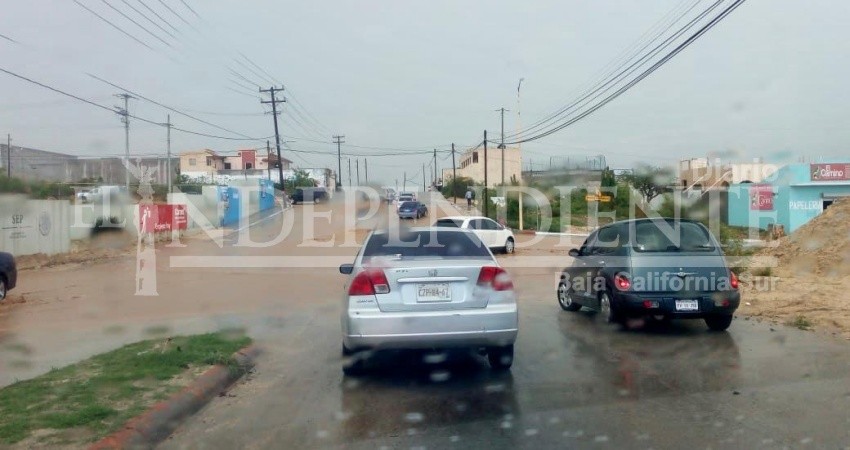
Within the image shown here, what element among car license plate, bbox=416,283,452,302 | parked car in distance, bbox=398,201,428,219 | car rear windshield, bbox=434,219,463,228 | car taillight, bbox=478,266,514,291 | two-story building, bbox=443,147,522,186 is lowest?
car license plate, bbox=416,283,452,302

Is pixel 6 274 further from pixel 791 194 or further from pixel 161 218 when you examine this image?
pixel 791 194

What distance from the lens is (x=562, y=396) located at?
6.72 metres

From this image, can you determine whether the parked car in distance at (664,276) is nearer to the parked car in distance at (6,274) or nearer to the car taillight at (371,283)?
the car taillight at (371,283)

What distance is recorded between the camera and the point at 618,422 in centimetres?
587

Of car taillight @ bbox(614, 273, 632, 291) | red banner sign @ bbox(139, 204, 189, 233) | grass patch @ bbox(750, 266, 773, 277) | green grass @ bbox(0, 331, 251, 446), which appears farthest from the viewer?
red banner sign @ bbox(139, 204, 189, 233)

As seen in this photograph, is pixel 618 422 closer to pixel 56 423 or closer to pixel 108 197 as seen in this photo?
pixel 56 423

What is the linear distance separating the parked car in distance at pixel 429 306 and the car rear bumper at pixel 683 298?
306 cm

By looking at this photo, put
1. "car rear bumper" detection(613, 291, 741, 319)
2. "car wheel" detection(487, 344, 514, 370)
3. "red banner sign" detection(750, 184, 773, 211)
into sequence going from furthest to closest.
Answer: "red banner sign" detection(750, 184, 773, 211), "car rear bumper" detection(613, 291, 741, 319), "car wheel" detection(487, 344, 514, 370)

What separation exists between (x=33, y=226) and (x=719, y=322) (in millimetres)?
21104

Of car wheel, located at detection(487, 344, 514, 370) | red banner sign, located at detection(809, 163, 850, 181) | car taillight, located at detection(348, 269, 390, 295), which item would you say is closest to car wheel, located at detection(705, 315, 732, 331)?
car wheel, located at detection(487, 344, 514, 370)

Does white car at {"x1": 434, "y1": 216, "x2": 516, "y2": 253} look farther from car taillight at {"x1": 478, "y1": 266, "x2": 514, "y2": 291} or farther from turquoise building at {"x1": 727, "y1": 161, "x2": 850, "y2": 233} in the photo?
car taillight at {"x1": 478, "y1": 266, "x2": 514, "y2": 291}

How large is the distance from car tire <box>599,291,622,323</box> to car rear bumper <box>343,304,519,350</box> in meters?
3.53

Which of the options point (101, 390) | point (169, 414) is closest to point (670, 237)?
point (169, 414)

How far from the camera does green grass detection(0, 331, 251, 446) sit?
5.62m
